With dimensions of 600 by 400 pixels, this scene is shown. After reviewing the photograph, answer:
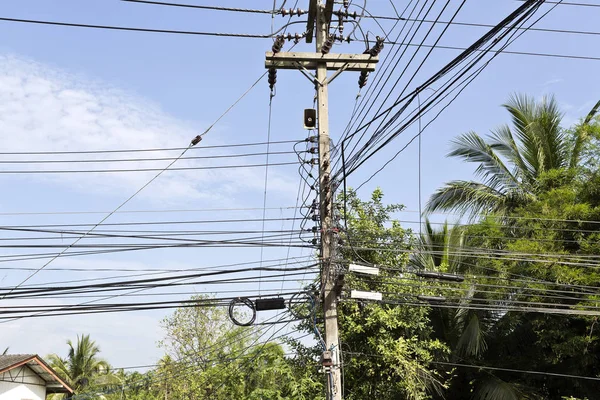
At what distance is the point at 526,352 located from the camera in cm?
1961

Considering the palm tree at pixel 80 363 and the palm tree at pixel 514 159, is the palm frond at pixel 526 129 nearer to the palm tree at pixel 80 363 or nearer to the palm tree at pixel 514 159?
the palm tree at pixel 514 159

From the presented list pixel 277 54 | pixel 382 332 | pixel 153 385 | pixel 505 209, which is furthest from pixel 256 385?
pixel 277 54

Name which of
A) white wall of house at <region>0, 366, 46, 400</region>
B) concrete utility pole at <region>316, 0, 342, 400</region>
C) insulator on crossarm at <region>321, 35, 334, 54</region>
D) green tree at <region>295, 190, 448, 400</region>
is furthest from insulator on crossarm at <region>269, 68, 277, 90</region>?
white wall of house at <region>0, 366, 46, 400</region>

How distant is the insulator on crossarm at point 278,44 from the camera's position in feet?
37.0

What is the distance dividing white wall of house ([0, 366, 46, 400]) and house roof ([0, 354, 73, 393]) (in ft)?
0.73

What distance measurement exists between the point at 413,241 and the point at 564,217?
168 inches

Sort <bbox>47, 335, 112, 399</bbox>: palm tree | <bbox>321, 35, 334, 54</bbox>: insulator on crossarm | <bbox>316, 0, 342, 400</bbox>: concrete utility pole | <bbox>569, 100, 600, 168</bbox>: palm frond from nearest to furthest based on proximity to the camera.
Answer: <bbox>316, 0, 342, 400</bbox>: concrete utility pole, <bbox>321, 35, 334, 54</bbox>: insulator on crossarm, <bbox>569, 100, 600, 168</bbox>: palm frond, <bbox>47, 335, 112, 399</bbox>: palm tree

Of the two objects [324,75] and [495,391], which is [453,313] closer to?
[495,391]

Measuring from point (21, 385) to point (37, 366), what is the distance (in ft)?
2.74

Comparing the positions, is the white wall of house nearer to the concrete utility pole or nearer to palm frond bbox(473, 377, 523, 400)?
the concrete utility pole

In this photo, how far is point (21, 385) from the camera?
75.3ft

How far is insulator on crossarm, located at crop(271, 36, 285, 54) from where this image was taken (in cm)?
1129

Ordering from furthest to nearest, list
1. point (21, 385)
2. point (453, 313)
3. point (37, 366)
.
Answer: point (37, 366)
point (21, 385)
point (453, 313)

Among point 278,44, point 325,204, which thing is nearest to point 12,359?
point 325,204
